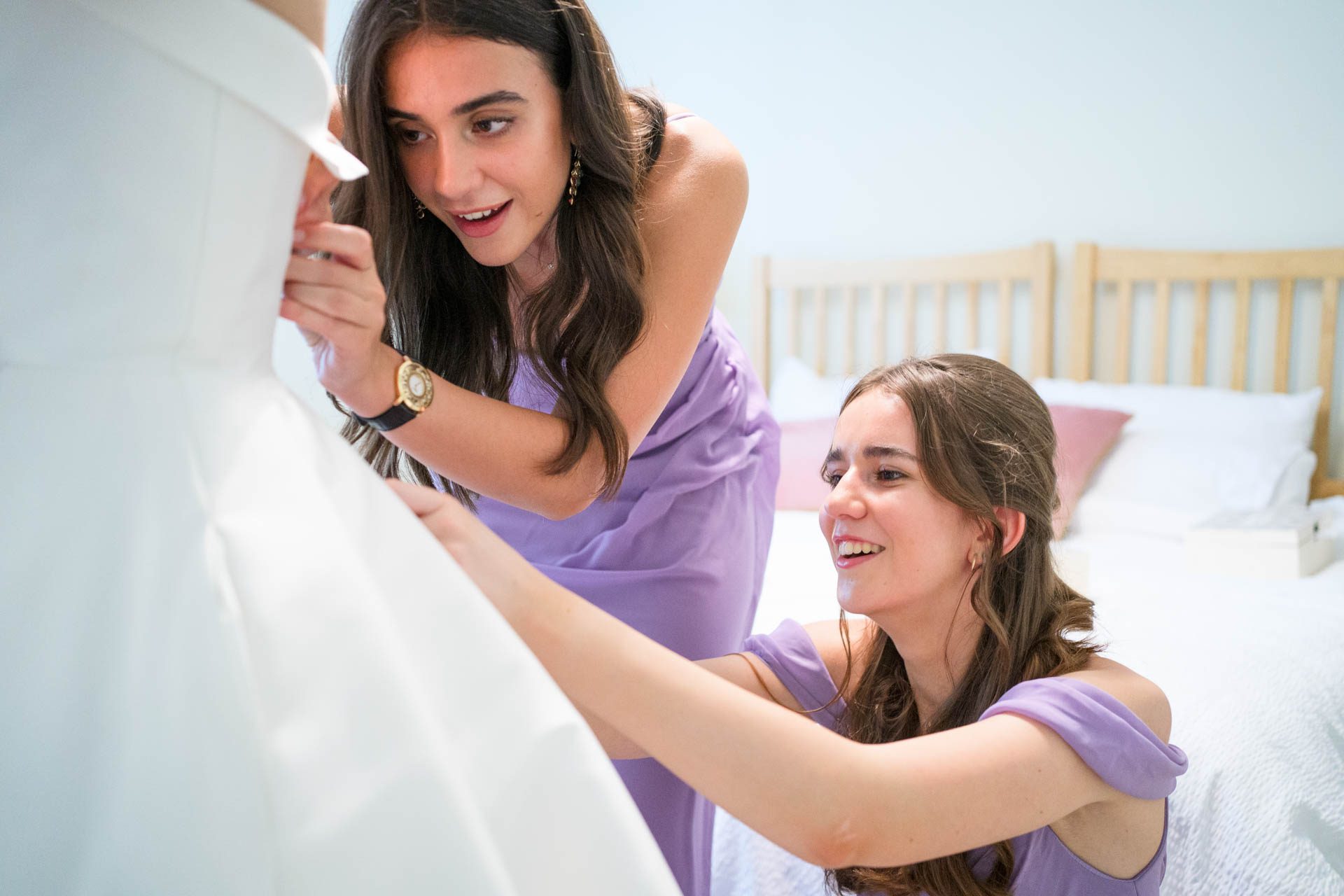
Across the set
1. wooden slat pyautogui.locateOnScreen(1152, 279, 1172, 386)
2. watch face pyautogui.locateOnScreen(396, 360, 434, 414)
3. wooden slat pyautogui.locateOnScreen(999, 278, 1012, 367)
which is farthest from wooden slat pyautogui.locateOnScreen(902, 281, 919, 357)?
watch face pyautogui.locateOnScreen(396, 360, 434, 414)

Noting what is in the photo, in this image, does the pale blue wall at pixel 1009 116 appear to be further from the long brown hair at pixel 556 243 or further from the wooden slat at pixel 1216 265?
the long brown hair at pixel 556 243

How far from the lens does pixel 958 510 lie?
1130 mm

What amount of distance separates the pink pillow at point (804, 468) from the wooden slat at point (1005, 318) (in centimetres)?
61

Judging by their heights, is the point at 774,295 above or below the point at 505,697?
below

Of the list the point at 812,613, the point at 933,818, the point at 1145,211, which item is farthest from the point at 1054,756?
the point at 1145,211

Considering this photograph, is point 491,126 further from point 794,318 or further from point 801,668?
point 794,318

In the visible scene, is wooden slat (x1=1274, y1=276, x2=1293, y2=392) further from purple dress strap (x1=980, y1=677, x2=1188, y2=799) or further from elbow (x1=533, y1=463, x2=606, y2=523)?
elbow (x1=533, y1=463, x2=606, y2=523)

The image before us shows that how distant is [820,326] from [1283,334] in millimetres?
1192

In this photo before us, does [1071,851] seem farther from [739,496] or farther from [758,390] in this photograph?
[758,390]

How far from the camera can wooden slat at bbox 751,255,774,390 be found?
11.0 ft

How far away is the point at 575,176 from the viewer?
1069mm

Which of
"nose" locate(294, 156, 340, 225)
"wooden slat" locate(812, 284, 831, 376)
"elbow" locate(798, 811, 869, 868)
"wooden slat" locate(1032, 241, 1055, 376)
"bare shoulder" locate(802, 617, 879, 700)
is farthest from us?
"wooden slat" locate(812, 284, 831, 376)

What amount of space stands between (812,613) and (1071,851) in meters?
0.74

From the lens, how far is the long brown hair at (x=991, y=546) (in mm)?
1092
